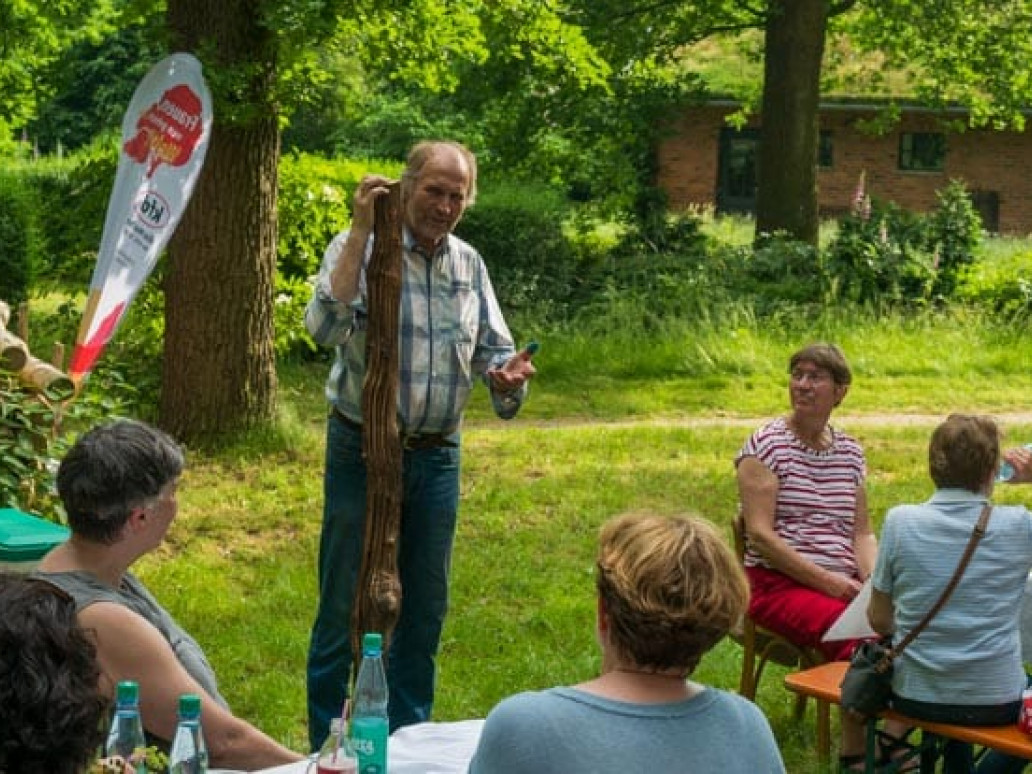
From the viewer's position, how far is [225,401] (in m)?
10.6

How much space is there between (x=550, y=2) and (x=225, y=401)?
3381mm

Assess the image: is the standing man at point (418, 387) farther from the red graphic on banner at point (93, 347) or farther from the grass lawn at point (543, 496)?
the red graphic on banner at point (93, 347)

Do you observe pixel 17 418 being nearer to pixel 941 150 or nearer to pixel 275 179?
pixel 275 179

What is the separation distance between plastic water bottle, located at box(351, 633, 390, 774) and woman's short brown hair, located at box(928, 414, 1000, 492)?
6.59 feet

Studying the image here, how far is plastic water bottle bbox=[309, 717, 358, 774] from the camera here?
3531 millimetres

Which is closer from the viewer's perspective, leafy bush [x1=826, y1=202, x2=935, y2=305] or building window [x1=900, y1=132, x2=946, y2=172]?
leafy bush [x1=826, y1=202, x2=935, y2=305]

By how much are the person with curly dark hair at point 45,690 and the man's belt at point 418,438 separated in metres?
2.69

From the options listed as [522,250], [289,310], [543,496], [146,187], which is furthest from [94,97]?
[146,187]

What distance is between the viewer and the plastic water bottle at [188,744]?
11.1 feet

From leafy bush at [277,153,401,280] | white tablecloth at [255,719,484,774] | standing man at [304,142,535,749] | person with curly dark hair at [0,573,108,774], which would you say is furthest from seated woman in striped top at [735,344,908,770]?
leafy bush at [277,153,401,280]

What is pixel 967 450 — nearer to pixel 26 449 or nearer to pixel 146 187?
pixel 26 449

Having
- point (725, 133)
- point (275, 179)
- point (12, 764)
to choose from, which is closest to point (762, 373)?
point (275, 179)

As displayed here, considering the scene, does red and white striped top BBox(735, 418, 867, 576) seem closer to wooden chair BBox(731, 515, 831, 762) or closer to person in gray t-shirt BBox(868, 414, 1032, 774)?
wooden chair BBox(731, 515, 831, 762)

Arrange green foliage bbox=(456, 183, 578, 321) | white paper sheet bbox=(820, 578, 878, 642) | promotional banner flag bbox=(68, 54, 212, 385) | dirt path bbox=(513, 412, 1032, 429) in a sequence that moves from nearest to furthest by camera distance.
A: 1. white paper sheet bbox=(820, 578, 878, 642)
2. promotional banner flag bbox=(68, 54, 212, 385)
3. dirt path bbox=(513, 412, 1032, 429)
4. green foliage bbox=(456, 183, 578, 321)
